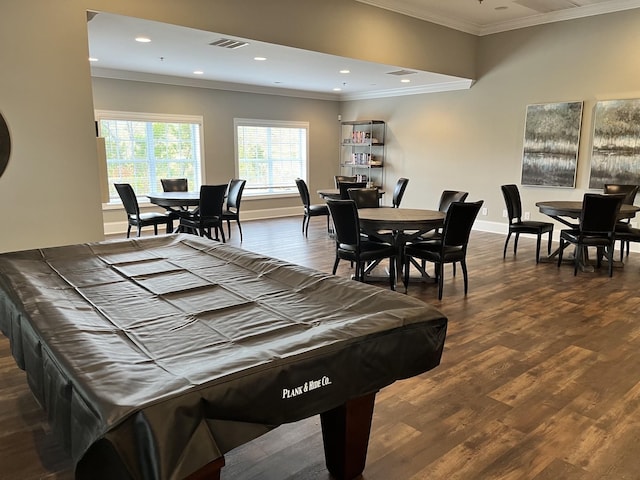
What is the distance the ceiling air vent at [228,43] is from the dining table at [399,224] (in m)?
2.50

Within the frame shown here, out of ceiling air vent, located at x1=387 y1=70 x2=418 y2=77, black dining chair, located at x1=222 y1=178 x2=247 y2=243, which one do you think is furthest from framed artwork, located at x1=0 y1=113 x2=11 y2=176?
ceiling air vent, located at x1=387 y1=70 x2=418 y2=77

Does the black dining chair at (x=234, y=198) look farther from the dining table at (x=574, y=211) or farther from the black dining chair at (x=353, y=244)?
the dining table at (x=574, y=211)

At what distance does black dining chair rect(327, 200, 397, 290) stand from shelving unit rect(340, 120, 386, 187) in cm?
565

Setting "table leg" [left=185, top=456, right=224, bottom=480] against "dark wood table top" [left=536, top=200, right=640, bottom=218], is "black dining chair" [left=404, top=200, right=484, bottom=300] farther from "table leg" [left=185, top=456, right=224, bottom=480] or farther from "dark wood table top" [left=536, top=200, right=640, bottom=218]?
"table leg" [left=185, top=456, right=224, bottom=480]

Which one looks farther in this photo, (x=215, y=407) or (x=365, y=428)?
(x=365, y=428)

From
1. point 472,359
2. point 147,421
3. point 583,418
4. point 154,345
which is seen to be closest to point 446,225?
point 472,359

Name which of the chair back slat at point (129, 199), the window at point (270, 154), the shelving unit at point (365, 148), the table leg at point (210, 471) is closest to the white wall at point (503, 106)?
the shelving unit at point (365, 148)

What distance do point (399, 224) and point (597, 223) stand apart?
2457 millimetres

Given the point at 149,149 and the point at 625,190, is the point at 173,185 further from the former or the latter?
the point at 625,190

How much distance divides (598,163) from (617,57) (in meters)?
1.49

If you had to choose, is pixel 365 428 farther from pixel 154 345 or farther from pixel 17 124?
pixel 17 124

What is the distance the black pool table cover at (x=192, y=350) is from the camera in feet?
3.53

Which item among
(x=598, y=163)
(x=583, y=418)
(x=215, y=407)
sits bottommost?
(x=583, y=418)

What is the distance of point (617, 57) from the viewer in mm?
6523
